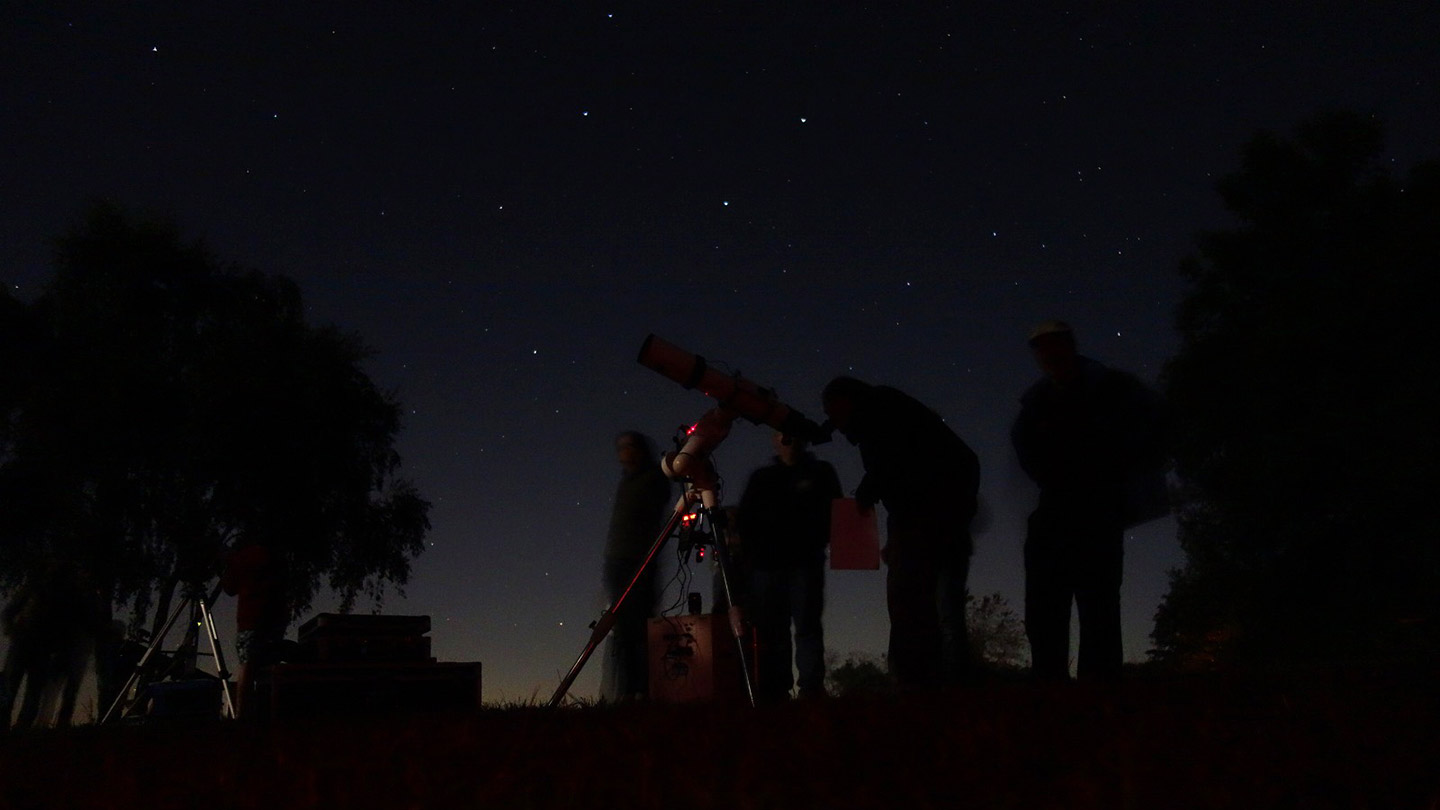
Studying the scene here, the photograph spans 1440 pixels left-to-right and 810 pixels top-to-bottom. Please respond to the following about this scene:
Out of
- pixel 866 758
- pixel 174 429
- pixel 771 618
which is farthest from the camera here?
pixel 174 429

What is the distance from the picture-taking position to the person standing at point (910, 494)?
208 inches

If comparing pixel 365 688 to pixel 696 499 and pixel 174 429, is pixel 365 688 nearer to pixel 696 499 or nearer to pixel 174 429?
pixel 696 499

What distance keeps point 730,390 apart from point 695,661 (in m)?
1.89

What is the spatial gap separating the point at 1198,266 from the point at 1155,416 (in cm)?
2101

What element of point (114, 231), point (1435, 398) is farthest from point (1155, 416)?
point (114, 231)

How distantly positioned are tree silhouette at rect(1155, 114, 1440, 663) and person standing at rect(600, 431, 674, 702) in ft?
46.4

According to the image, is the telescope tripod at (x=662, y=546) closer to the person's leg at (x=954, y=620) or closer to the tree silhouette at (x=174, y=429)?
the person's leg at (x=954, y=620)

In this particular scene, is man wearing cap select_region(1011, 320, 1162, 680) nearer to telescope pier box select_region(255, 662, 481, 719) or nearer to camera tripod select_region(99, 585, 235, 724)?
telescope pier box select_region(255, 662, 481, 719)

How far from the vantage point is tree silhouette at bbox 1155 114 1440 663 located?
1853 centimetres

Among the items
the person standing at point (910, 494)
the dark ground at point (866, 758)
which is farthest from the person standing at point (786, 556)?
the dark ground at point (866, 758)

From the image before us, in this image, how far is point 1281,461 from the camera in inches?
773

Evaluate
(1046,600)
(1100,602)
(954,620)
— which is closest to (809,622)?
→ (954,620)

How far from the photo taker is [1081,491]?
493cm

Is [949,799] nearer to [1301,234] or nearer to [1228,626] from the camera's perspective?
[1228,626]
